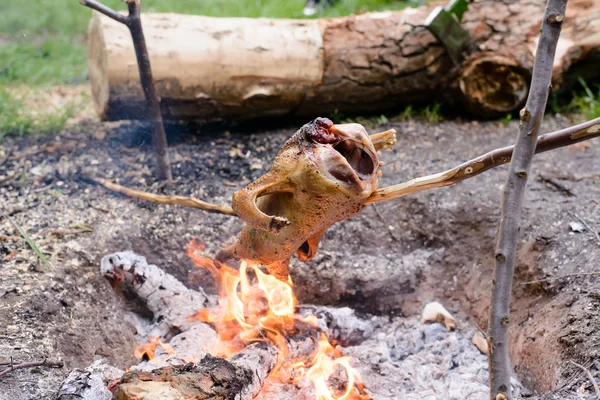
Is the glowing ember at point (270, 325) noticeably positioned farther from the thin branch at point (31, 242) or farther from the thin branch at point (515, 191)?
the thin branch at point (515, 191)

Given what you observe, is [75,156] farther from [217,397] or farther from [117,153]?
[217,397]

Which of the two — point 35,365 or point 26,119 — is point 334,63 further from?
point 35,365

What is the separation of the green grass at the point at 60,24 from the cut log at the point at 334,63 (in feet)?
6.06

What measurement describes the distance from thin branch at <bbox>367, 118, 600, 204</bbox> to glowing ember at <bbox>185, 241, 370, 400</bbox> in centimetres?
94

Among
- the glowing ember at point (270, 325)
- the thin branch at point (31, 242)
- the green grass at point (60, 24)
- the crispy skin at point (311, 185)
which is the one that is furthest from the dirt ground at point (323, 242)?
the green grass at point (60, 24)

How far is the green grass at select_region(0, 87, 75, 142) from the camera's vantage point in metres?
4.41

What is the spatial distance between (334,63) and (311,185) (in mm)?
2582

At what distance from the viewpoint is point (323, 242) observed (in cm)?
350

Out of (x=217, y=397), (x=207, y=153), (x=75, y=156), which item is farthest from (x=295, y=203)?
(x=75, y=156)

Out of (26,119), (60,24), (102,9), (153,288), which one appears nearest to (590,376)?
(153,288)

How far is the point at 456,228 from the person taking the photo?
11.5ft

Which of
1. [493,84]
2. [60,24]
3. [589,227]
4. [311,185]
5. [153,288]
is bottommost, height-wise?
[153,288]

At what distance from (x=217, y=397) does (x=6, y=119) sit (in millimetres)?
3454

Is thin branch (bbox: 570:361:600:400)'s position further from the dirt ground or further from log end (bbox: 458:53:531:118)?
log end (bbox: 458:53:531:118)
